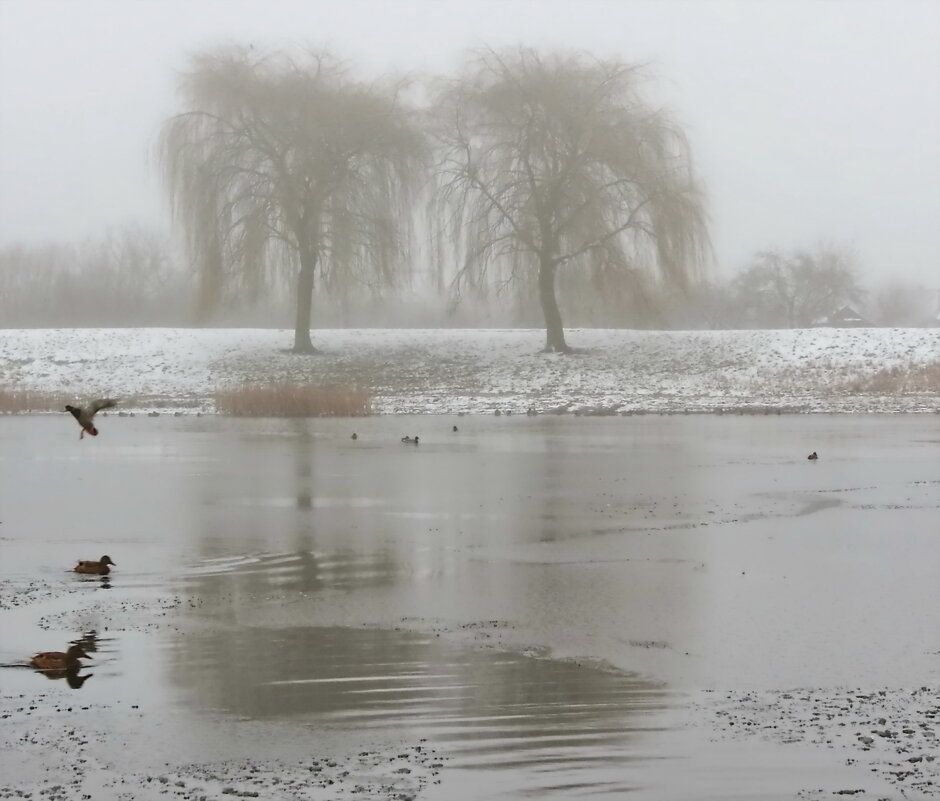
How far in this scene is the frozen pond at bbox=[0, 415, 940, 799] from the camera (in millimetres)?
6145

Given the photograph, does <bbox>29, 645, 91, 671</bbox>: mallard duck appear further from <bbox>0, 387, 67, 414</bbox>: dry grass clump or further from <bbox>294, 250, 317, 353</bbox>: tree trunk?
<bbox>294, 250, 317, 353</bbox>: tree trunk

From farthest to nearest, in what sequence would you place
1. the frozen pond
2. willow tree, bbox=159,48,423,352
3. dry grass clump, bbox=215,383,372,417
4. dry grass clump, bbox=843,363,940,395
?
willow tree, bbox=159,48,423,352, dry grass clump, bbox=843,363,940,395, dry grass clump, bbox=215,383,372,417, the frozen pond

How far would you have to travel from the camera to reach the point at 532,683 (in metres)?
7.57

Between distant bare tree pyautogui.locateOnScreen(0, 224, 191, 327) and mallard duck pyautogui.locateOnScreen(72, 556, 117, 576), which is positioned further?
distant bare tree pyautogui.locateOnScreen(0, 224, 191, 327)

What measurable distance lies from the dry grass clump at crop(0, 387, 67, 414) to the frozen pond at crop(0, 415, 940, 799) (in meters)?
18.4

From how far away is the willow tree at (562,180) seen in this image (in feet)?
144

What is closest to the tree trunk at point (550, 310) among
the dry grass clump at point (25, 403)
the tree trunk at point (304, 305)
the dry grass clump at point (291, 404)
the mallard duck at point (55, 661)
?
the tree trunk at point (304, 305)

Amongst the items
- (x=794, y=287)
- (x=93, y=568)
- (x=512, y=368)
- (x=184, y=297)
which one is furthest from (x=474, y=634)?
(x=794, y=287)

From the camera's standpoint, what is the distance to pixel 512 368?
43.3 meters

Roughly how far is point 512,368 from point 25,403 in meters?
15.4

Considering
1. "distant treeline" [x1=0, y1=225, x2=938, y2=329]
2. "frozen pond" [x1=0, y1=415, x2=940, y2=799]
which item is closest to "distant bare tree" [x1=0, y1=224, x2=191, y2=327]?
"distant treeline" [x1=0, y1=225, x2=938, y2=329]

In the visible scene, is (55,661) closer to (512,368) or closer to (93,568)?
(93,568)

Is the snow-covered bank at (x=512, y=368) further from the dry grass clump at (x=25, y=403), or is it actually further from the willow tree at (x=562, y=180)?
the willow tree at (x=562, y=180)

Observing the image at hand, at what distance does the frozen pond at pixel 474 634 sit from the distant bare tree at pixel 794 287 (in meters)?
75.2
